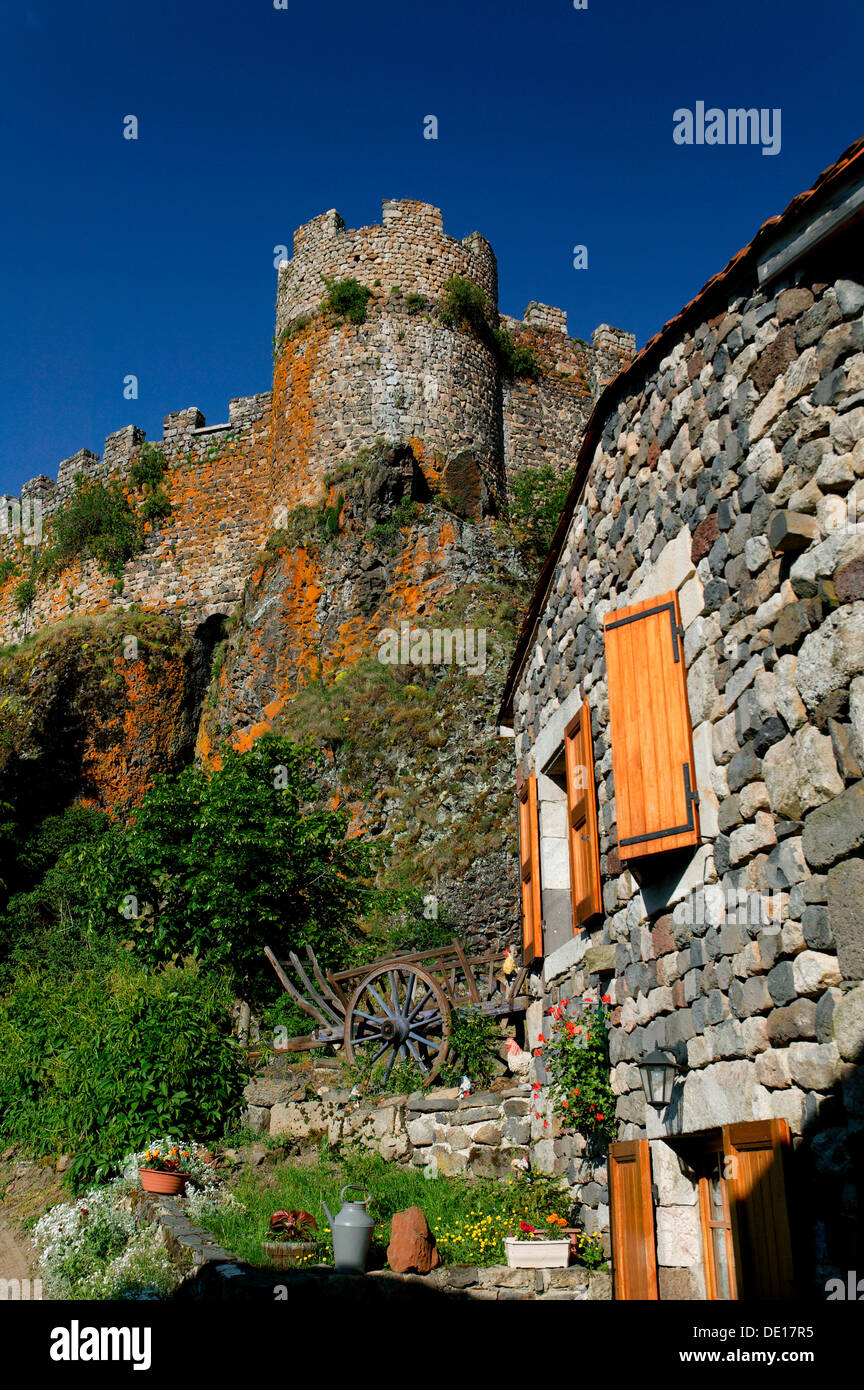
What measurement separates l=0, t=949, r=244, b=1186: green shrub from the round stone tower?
11.2m

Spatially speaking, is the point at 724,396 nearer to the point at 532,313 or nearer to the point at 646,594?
the point at 646,594

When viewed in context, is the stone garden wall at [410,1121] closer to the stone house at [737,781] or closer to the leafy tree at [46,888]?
the stone house at [737,781]

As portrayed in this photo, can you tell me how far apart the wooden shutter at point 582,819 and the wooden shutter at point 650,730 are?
1009mm

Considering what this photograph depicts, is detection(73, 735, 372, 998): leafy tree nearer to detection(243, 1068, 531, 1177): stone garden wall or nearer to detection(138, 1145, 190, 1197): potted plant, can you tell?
detection(243, 1068, 531, 1177): stone garden wall

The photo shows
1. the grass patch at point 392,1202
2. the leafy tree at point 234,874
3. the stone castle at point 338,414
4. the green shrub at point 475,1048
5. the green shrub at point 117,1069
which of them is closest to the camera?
the grass patch at point 392,1202

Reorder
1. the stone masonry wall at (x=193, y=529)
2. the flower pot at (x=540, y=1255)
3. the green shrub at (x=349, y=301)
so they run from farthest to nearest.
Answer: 1. the stone masonry wall at (x=193, y=529)
2. the green shrub at (x=349, y=301)
3. the flower pot at (x=540, y=1255)

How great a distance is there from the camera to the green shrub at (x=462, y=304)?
21.1 metres

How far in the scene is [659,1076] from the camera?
4.86 metres

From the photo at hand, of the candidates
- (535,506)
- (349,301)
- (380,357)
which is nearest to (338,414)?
(380,357)

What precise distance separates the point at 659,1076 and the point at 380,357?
17703 millimetres

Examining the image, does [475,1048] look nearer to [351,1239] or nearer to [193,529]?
[351,1239]

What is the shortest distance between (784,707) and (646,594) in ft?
5.70

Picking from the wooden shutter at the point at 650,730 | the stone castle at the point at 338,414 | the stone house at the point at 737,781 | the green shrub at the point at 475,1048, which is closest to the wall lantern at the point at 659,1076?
the stone house at the point at 737,781

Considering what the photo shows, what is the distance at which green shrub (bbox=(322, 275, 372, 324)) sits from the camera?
20.7 metres
